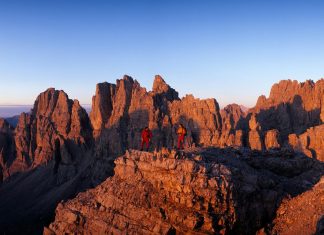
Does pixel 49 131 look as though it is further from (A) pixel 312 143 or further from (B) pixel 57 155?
(A) pixel 312 143

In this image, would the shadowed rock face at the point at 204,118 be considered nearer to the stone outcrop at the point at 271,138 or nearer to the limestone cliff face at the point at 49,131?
the stone outcrop at the point at 271,138

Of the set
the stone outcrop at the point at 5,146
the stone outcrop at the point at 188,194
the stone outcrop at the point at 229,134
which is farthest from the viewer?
the stone outcrop at the point at 5,146

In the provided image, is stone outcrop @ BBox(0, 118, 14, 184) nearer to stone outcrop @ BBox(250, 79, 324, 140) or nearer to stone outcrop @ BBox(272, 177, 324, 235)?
stone outcrop @ BBox(250, 79, 324, 140)

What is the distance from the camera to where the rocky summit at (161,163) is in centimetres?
2495

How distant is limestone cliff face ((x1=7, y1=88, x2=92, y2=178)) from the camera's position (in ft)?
398

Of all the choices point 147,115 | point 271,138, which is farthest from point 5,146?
point 271,138

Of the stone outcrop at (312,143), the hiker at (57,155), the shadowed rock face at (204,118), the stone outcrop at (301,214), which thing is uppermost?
the shadowed rock face at (204,118)

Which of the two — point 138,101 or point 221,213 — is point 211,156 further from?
point 138,101

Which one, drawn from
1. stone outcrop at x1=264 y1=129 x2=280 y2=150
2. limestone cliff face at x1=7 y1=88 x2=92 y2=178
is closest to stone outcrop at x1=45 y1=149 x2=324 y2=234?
stone outcrop at x1=264 y1=129 x2=280 y2=150

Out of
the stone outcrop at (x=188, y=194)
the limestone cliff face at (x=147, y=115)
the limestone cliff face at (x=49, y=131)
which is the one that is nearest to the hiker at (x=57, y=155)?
the limestone cliff face at (x=49, y=131)

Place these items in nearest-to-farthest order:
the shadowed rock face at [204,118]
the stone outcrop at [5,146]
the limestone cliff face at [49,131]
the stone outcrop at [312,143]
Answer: the stone outcrop at [312,143] → the shadowed rock face at [204,118] → the limestone cliff face at [49,131] → the stone outcrop at [5,146]

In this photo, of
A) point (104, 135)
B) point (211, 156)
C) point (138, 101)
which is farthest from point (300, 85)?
point (211, 156)

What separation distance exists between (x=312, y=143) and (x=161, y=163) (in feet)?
153

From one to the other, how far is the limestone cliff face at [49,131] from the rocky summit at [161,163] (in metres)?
0.31
